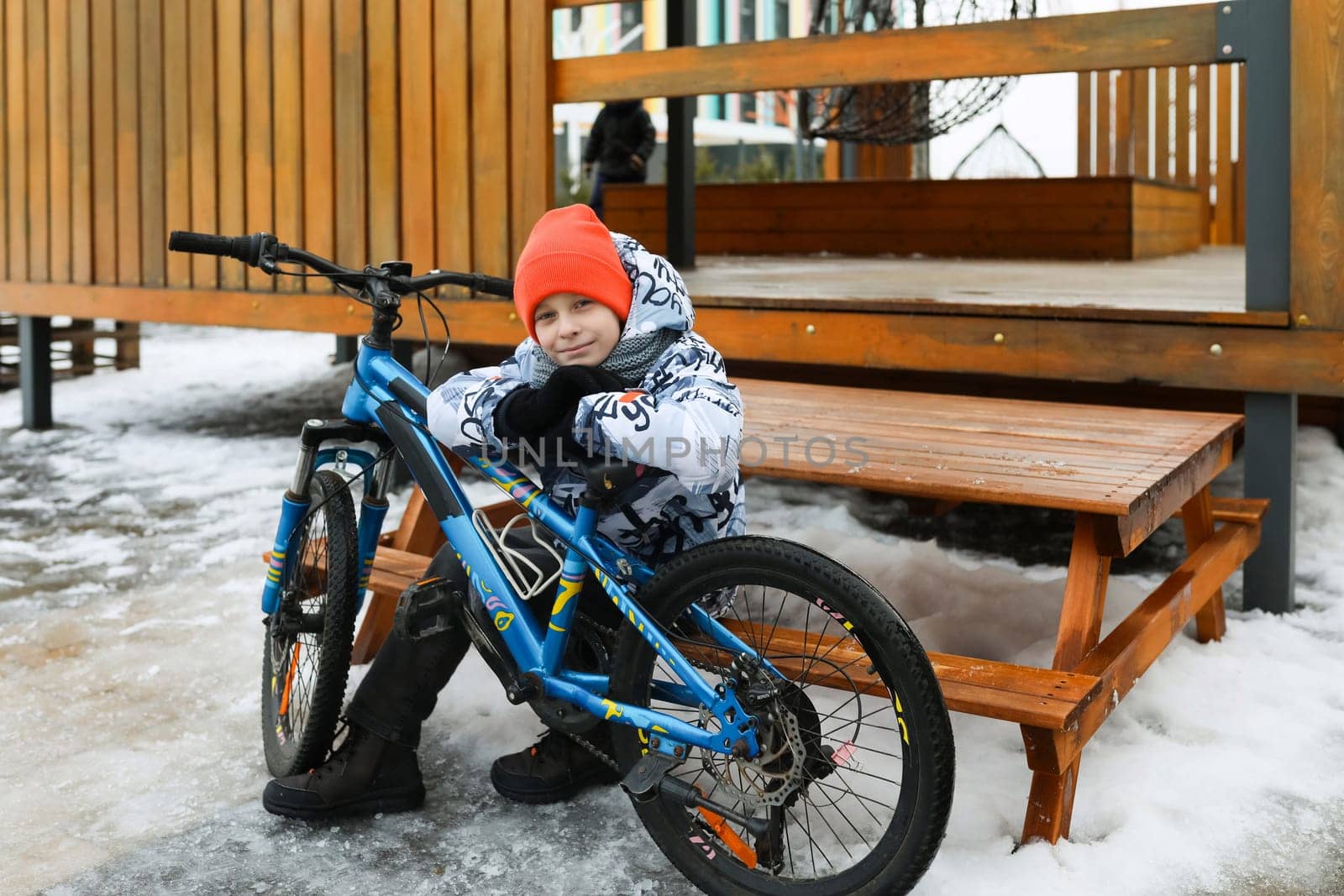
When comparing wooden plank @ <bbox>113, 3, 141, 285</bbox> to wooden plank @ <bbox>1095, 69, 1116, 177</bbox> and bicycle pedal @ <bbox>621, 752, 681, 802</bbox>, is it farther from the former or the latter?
wooden plank @ <bbox>1095, 69, 1116, 177</bbox>

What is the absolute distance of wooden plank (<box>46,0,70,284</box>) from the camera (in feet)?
20.4

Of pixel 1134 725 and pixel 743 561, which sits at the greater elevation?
pixel 743 561

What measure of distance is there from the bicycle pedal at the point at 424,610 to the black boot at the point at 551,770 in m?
0.33

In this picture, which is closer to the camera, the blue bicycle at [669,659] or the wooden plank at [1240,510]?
the blue bicycle at [669,659]

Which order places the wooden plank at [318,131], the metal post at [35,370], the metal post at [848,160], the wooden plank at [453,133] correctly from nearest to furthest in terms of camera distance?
the wooden plank at [453,133]
the wooden plank at [318,131]
the metal post at [35,370]
the metal post at [848,160]

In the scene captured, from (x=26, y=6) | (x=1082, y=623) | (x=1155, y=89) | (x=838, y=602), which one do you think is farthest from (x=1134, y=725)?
(x=1155, y=89)


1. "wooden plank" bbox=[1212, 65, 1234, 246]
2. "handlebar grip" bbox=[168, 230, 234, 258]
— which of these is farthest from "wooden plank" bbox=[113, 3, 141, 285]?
"wooden plank" bbox=[1212, 65, 1234, 246]

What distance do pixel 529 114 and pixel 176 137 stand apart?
6.72 ft

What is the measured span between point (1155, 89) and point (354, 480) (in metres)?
8.97

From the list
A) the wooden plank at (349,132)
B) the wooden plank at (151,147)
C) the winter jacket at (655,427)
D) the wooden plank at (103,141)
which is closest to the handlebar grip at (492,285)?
the winter jacket at (655,427)

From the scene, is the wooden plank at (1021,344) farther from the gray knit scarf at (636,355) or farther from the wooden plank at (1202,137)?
the wooden plank at (1202,137)

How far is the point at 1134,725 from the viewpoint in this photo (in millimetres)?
2725

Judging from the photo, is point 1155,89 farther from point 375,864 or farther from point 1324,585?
point 375,864

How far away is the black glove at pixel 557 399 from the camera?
2057mm
